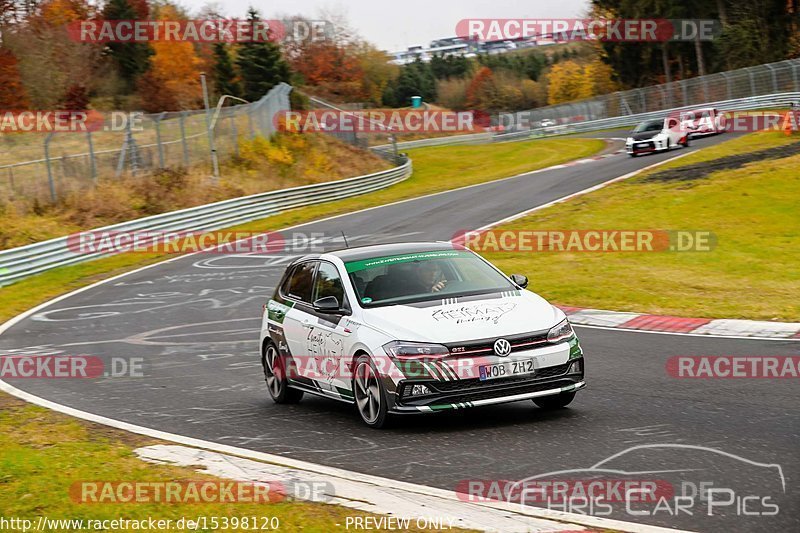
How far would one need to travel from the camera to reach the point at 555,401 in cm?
929

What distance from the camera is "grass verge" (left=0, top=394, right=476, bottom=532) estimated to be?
6359mm

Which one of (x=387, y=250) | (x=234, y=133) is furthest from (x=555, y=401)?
(x=234, y=133)

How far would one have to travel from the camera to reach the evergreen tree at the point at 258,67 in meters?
73.4

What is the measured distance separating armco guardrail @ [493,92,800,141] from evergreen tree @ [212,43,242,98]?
68.7 feet

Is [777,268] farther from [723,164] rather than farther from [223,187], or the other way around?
[223,187]

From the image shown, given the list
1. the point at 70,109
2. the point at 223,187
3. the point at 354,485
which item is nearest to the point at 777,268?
the point at 354,485

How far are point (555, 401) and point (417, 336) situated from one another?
1.51m

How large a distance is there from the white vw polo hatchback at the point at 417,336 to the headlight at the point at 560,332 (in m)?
0.01

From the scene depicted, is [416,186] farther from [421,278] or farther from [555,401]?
[555,401]

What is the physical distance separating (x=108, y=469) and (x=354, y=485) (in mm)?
2002

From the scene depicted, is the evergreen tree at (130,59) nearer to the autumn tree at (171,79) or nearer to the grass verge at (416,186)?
the autumn tree at (171,79)

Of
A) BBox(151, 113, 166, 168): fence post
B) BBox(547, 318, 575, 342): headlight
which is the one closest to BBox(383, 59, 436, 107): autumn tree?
BBox(151, 113, 166, 168): fence post

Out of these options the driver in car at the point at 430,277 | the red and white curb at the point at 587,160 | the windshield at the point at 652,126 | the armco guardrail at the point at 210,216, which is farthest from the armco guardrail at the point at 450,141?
the driver in car at the point at 430,277

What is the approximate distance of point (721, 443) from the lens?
7.51 metres
